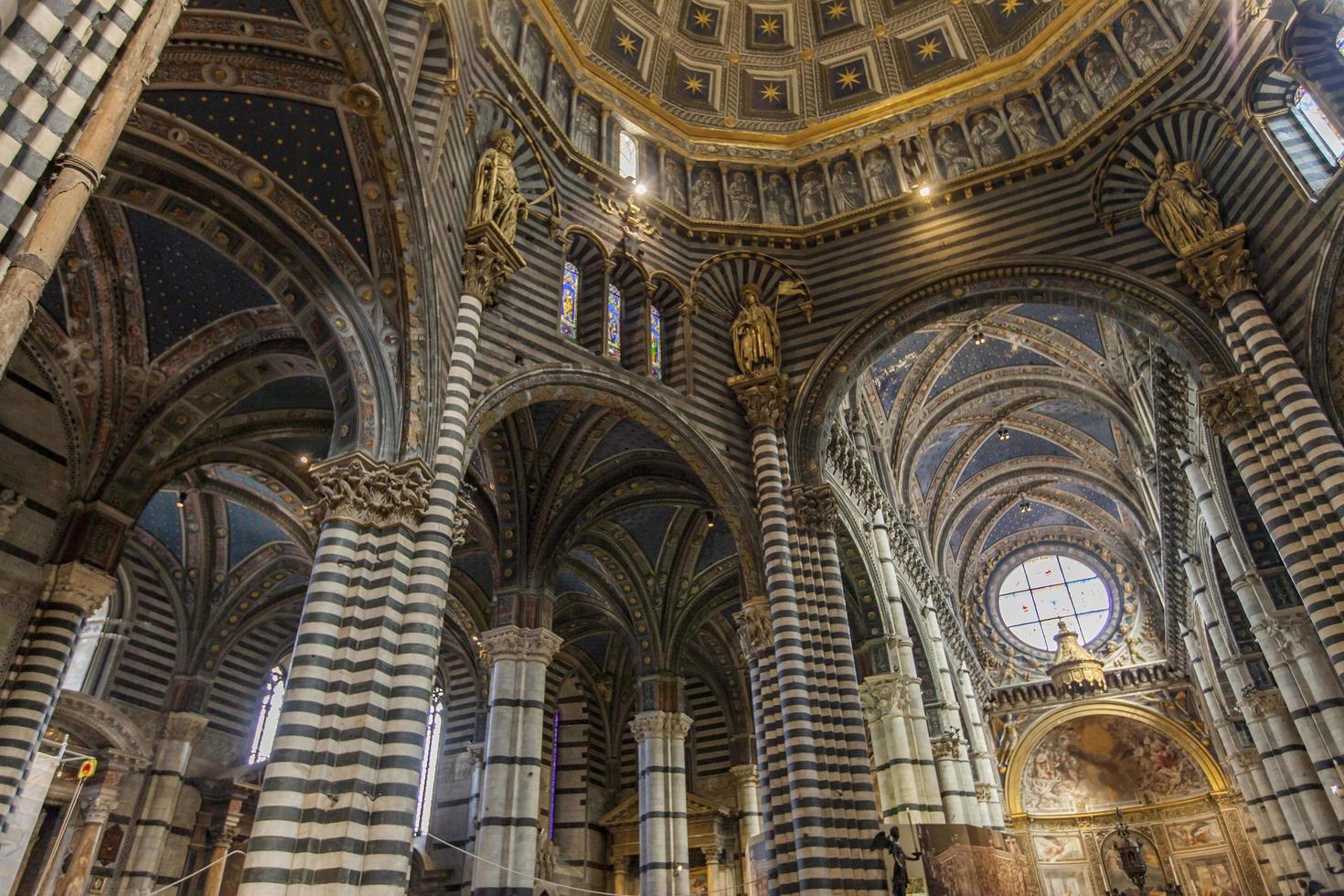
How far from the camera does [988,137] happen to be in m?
17.6

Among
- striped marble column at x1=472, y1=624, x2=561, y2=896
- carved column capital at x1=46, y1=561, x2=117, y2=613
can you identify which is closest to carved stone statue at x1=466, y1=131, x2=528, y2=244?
striped marble column at x1=472, y1=624, x2=561, y2=896

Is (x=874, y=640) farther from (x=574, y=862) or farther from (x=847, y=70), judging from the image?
(x=847, y=70)

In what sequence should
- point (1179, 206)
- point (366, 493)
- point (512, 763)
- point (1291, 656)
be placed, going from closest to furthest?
1. point (366, 493)
2. point (1291, 656)
3. point (1179, 206)
4. point (512, 763)

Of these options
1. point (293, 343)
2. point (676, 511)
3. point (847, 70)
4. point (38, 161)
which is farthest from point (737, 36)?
point (38, 161)

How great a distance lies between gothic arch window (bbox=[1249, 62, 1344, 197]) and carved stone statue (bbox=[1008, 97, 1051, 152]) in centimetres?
395

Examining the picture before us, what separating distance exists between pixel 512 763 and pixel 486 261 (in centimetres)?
816

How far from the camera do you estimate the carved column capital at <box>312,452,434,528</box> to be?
9.34m

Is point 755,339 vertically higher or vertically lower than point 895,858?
higher

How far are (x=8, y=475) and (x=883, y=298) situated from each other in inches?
572

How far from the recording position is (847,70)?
1967cm

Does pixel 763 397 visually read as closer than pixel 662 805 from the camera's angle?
Yes

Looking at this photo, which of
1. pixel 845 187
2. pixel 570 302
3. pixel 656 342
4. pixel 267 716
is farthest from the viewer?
pixel 267 716

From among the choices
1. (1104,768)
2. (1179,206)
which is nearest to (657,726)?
(1179,206)

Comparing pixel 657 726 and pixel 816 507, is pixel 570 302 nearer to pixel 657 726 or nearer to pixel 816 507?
pixel 816 507
